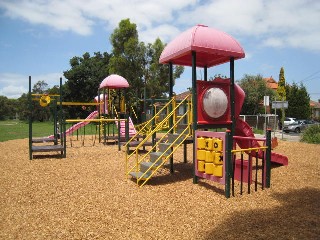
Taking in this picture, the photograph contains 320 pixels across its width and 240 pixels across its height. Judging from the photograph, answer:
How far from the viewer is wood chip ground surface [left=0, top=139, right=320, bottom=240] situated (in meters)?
4.45

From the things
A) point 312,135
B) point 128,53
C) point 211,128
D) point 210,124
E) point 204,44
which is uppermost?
point 128,53

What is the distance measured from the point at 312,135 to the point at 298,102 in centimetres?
2392

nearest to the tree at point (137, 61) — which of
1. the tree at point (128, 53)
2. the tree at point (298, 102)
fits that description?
the tree at point (128, 53)

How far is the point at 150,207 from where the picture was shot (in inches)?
222

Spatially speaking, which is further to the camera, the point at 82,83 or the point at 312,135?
the point at 82,83

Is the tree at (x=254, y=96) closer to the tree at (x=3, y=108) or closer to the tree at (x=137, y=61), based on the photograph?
the tree at (x=137, y=61)

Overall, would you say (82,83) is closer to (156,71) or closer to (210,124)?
(156,71)

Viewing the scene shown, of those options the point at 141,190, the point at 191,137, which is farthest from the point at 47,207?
the point at 191,137

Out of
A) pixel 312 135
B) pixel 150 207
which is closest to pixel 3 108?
pixel 312 135

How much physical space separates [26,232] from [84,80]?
42785 millimetres

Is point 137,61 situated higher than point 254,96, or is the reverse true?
point 137,61

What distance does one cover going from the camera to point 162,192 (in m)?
6.74

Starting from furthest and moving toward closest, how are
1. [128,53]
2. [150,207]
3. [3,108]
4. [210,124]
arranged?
[3,108] → [128,53] → [210,124] → [150,207]

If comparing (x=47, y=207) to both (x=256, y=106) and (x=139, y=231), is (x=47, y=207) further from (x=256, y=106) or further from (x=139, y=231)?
(x=256, y=106)
